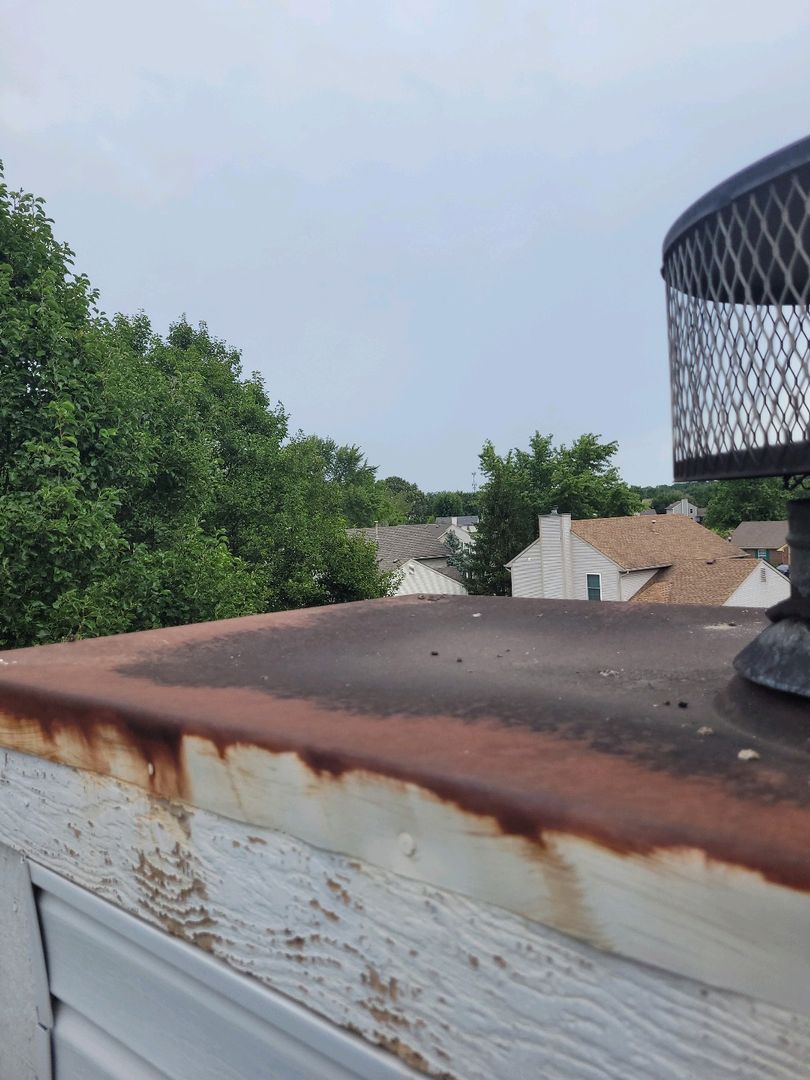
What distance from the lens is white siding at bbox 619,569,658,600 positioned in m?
26.0

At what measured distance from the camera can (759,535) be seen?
45.4 meters

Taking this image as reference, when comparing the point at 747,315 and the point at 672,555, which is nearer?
the point at 747,315

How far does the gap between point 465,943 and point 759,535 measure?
49.0 m

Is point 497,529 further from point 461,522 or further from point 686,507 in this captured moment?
point 686,507

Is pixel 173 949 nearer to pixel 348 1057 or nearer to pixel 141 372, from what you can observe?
pixel 348 1057

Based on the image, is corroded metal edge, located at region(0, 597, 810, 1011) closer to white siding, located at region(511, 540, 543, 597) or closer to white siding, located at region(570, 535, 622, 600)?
white siding, located at region(570, 535, 622, 600)

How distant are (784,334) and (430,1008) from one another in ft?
3.00

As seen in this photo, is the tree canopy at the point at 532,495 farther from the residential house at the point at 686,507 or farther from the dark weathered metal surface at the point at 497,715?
the residential house at the point at 686,507

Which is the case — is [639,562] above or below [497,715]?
below

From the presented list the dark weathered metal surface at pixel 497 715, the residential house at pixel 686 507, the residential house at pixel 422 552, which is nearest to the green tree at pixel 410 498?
the residential house at pixel 686 507

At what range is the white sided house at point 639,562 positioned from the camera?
24.1 metres

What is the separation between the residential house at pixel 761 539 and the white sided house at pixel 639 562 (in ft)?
57.7

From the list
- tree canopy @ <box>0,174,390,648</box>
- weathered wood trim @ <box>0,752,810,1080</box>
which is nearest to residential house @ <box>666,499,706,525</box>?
tree canopy @ <box>0,174,390,648</box>

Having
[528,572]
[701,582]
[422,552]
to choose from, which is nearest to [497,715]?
[701,582]
